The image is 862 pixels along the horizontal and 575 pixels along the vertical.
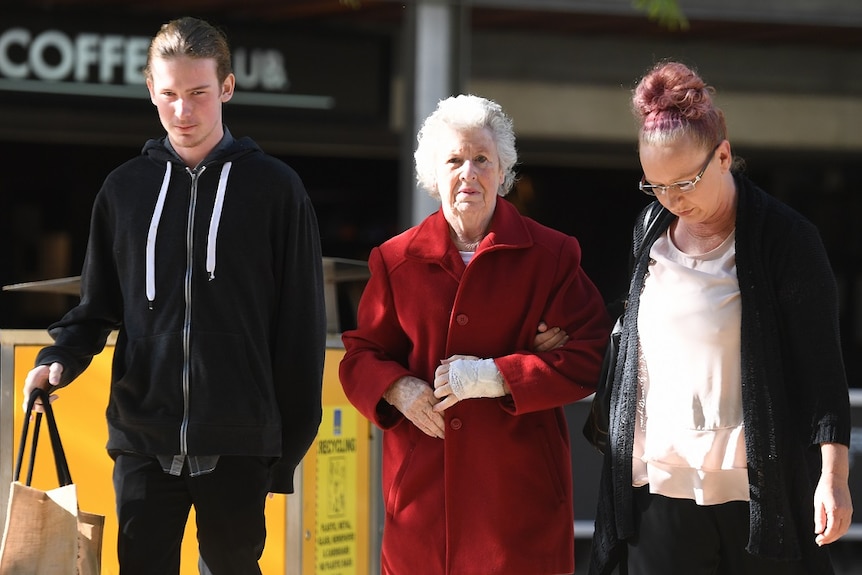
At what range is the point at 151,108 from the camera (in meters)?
8.31

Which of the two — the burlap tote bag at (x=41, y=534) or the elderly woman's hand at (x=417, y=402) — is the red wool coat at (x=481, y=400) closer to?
the elderly woman's hand at (x=417, y=402)

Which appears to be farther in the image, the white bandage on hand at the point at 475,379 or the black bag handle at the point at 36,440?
the white bandage on hand at the point at 475,379

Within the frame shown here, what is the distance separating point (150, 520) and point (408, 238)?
1.04 m

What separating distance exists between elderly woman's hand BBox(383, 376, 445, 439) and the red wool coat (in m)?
0.03

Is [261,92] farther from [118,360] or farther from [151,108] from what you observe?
[118,360]

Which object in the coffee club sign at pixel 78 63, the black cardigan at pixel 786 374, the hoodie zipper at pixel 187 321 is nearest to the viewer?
the black cardigan at pixel 786 374

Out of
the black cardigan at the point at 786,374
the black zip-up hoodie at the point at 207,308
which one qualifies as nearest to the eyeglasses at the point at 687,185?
the black cardigan at the point at 786,374

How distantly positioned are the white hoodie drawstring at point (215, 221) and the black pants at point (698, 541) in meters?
1.25

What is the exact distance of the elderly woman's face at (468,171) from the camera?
12.1 ft

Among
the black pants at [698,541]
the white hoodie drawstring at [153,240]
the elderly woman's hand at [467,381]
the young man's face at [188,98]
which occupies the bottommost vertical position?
the black pants at [698,541]

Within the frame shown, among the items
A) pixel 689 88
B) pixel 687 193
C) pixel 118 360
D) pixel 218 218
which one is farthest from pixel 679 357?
→ pixel 118 360

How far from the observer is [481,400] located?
3705mm

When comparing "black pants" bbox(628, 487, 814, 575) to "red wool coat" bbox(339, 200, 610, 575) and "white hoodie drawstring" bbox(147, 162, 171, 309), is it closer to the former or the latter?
"red wool coat" bbox(339, 200, 610, 575)

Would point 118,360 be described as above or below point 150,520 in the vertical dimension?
above
